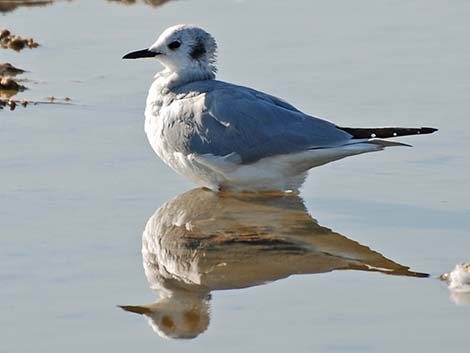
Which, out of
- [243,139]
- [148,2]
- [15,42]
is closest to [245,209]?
[243,139]

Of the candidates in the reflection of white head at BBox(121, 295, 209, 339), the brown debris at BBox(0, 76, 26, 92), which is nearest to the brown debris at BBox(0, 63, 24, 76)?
the brown debris at BBox(0, 76, 26, 92)

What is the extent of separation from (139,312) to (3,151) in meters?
2.62

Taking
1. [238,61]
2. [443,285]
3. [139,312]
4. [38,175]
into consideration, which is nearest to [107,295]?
[139,312]

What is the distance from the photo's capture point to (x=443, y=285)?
19.2 feet

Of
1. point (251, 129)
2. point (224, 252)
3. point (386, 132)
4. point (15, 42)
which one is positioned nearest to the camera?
point (224, 252)

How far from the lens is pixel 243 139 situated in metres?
7.38

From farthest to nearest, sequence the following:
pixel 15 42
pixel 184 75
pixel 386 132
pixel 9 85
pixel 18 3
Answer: pixel 18 3 → pixel 15 42 → pixel 9 85 → pixel 184 75 → pixel 386 132

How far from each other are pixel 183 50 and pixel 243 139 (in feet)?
2.82

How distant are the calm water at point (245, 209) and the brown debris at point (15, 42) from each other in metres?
0.10

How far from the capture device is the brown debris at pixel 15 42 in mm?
10367

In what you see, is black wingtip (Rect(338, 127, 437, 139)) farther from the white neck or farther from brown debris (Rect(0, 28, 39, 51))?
brown debris (Rect(0, 28, 39, 51))

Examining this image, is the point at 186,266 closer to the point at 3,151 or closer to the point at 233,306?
the point at 233,306

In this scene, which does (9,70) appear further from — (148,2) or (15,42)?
(148,2)

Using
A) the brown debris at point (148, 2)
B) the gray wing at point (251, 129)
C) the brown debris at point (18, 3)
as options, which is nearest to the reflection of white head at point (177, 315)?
the gray wing at point (251, 129)
